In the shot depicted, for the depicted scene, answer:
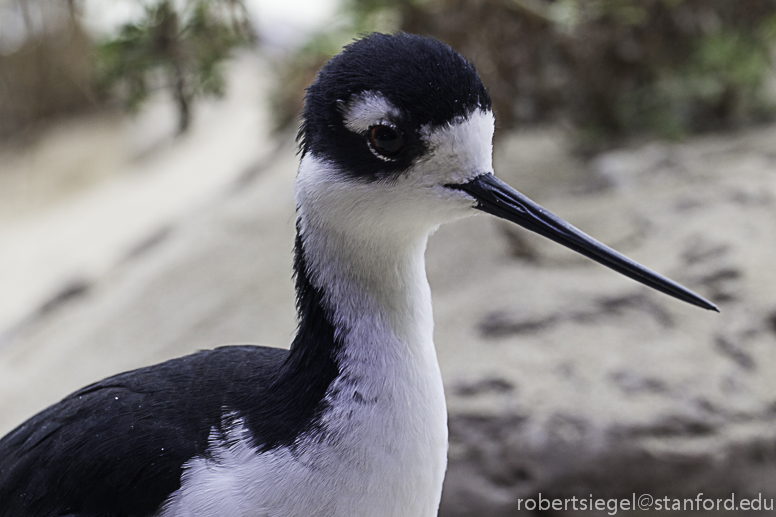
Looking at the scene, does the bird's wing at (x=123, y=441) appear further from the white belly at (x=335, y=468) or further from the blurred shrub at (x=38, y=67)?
the blurred shrub at (x=38, y=67)

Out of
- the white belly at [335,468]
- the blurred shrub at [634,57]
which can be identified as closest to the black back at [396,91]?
the white belly at [335,468]

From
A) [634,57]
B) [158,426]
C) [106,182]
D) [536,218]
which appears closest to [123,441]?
[158,426]

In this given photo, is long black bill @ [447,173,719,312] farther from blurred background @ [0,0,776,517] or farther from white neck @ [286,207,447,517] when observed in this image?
blurred background @ [0,0,776,517]

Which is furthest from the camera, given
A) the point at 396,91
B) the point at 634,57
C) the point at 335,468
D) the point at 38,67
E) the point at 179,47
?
the point at 38,67

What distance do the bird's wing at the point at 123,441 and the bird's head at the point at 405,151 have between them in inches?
17.3

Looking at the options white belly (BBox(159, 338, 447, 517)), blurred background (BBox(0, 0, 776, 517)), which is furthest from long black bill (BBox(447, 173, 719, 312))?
blurred background (BBox(0, 0, 776, 517))

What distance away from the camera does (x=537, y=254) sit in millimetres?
3520

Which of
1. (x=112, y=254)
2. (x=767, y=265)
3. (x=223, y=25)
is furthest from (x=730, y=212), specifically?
(x=112, y=254)

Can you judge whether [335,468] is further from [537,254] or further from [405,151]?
[537,254]

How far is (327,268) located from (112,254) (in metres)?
4.03

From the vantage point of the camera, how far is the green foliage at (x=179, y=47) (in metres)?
2.11

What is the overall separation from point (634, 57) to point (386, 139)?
344cm

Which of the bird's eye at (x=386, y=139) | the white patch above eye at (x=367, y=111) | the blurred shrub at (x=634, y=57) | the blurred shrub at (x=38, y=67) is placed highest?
the blurred shrub at (x=38, y=67)

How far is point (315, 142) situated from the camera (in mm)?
1387
